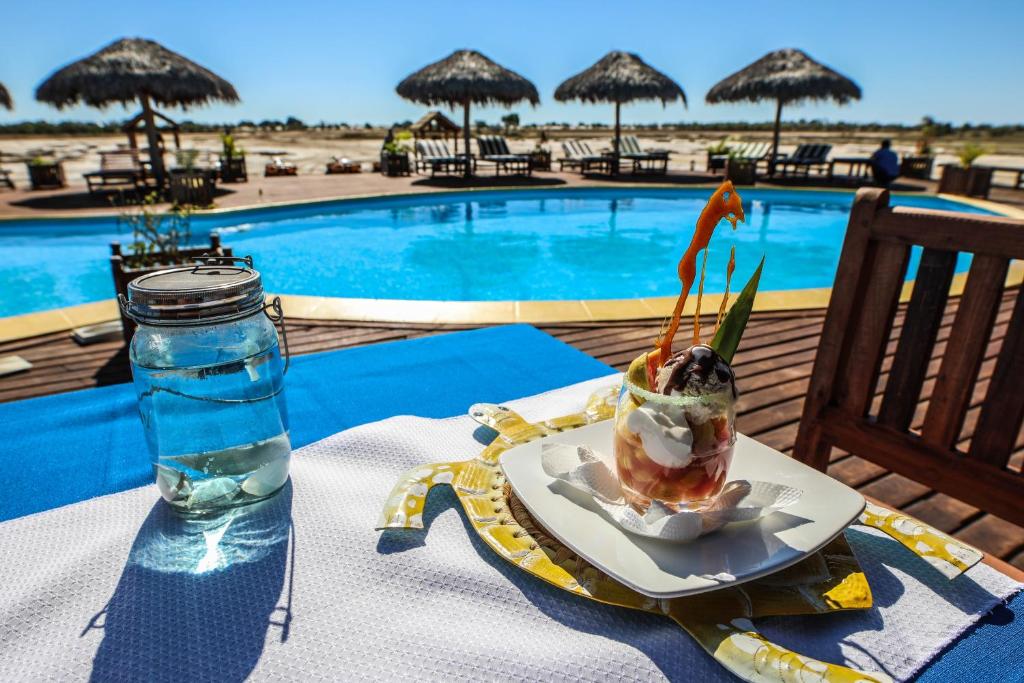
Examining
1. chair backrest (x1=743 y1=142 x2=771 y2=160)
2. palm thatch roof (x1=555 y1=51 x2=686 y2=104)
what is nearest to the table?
palm thatch roof (x1=555 y1=51 x2=686 y2=104)

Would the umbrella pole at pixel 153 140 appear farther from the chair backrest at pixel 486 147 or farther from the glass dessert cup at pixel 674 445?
the glass dessert cup at pixel 674 445

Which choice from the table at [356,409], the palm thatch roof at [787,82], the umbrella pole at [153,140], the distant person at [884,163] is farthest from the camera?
the palm thatch roof at [787,82]

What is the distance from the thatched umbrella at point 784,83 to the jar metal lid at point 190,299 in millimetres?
16400

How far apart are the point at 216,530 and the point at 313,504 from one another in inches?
5.7

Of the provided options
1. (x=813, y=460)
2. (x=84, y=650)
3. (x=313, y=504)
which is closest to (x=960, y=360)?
(x=813, y=460)

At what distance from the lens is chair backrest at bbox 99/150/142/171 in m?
12.1

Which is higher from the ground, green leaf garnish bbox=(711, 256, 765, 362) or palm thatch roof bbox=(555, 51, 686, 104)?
palm thatch roof bbox=(555, 51, 686, 104)

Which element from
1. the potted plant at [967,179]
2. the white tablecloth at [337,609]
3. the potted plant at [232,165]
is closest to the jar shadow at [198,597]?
the white tablecloth at [337,609]

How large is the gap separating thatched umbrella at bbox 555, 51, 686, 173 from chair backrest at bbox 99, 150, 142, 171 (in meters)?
11.1

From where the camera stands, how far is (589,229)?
10.2 meters

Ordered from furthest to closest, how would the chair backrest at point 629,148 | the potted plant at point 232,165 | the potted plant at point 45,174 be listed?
the chair backrest at point 629,148 → the potted plant at point 232,165 → the potted plant at point 45,174

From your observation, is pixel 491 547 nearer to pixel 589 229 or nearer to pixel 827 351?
pixel 827 351

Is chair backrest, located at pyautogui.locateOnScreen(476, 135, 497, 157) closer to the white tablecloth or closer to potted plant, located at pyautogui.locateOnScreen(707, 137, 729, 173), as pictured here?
potted plant, located at pyautogui.locateOnScreen(707, 137, 729, 173)

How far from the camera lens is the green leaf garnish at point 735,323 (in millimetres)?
854
